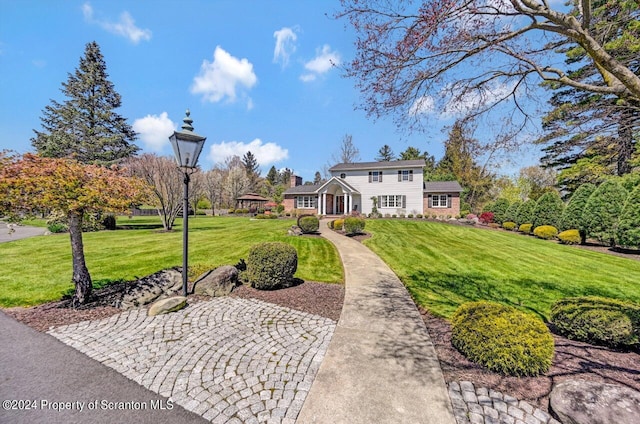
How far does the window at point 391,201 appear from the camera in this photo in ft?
91.3

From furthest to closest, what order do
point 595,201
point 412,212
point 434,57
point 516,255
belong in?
point 412,212 < point 595,201 < point 516,255 < point 434,57

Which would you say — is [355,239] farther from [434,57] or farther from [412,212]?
[412,212]

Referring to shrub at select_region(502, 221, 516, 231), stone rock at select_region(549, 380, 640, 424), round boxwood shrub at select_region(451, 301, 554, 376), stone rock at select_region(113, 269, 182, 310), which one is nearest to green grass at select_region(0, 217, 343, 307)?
stone rock at select_region(113, 269, 182, 310)

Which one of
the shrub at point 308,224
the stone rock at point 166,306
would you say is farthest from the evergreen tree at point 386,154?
the stone rock at point 166,306

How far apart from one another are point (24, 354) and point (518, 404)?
253 inches

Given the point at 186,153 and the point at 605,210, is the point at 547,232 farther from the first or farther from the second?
the point at 186,153

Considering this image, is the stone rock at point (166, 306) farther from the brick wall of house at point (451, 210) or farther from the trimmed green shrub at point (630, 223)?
the brick wall of house at point (451, 210)

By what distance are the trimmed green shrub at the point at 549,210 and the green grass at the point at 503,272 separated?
5.06m

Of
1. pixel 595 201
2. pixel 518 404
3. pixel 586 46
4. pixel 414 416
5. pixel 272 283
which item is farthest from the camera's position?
pixel 595 201

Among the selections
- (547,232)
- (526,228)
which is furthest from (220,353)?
(526,228)

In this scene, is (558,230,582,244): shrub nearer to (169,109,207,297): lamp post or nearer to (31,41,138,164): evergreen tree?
(169,109,207,297): lamp post

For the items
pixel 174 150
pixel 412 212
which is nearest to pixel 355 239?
pixel 174 150

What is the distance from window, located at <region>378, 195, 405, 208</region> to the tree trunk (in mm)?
26496

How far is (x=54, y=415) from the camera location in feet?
8.35
